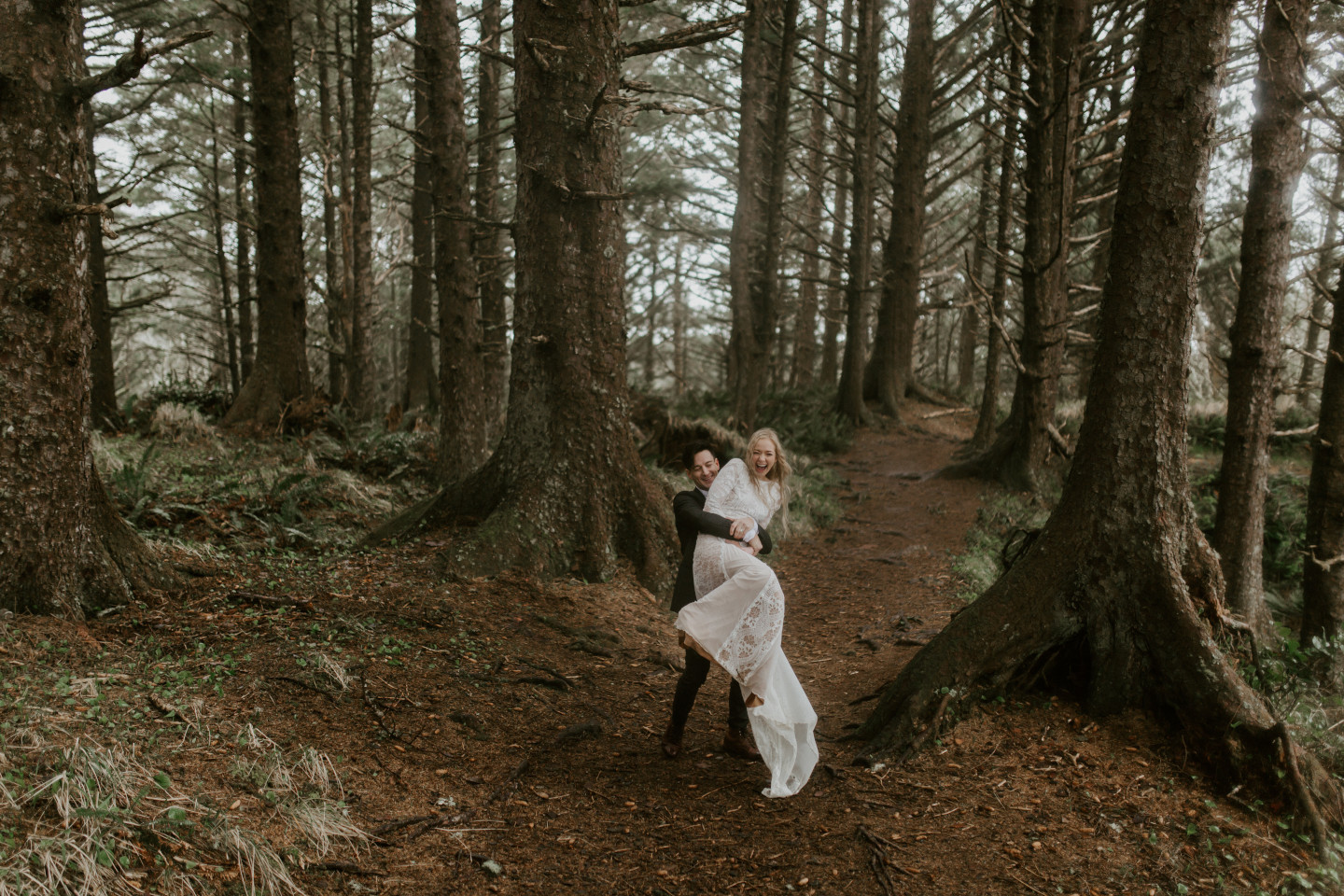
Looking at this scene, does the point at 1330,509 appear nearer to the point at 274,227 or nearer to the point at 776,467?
the point at 776,467

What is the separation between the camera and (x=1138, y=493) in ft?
14.8

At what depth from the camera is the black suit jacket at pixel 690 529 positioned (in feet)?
14.2

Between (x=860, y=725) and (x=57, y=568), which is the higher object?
(x=57, y=568)

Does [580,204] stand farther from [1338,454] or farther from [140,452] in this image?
[1338,454]

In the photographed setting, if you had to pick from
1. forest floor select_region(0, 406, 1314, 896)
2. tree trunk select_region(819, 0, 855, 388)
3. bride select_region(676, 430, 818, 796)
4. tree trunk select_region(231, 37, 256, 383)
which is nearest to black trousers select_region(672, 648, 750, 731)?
bride select_region(676, 430, 818, 796)

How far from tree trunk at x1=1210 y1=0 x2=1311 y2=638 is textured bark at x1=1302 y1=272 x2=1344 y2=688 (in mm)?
355

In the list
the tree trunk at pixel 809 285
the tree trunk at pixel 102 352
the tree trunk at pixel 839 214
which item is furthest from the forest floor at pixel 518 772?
the tree trunk at pixel 809 285

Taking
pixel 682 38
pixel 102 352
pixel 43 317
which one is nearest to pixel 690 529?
pixel 43 317

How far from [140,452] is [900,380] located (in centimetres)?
1396

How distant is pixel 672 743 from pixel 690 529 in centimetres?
120

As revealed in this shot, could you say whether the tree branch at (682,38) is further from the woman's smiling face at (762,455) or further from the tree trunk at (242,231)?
the tree trunk at (242,231)

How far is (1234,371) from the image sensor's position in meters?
6.87

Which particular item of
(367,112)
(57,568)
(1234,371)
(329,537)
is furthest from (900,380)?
(57,568)

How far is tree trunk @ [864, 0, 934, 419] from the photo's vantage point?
15.8m
